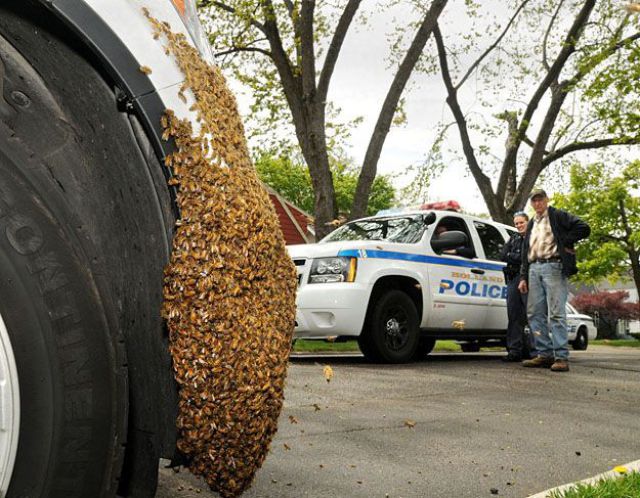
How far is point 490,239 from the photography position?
10.3m

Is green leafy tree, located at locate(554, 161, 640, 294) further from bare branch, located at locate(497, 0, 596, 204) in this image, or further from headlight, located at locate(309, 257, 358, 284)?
headlight, located at locate(309, 257, 358, 284)

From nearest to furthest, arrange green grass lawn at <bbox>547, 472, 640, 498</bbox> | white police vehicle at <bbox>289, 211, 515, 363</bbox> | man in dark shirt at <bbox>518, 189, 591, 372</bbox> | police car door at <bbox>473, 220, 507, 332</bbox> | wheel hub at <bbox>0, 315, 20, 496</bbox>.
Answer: wheel hub at <bbox>0, 315, 20, 496</bbox>, green grass lawn at <bbox>547, 472, 640, 498</bbox>, man in dark shirt at <bbox>518, 189, 591, 372</bbox>, white police vehicle at <bbox>289, 211, 515, 363</bbox>, police car door at <bbox>473, 220, 507, 332</bbox>

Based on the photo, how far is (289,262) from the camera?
192cm

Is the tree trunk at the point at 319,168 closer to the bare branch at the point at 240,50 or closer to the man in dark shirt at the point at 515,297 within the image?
the bare branch at the point at 240,50

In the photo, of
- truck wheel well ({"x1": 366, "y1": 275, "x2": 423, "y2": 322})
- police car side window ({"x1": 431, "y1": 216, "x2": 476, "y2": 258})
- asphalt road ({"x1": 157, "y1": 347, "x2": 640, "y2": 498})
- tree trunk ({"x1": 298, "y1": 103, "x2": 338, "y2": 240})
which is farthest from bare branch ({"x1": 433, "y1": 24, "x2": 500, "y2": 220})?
asphalt road ({"x1": 157, "y1": 347, "x2": 640, "y2": 498})

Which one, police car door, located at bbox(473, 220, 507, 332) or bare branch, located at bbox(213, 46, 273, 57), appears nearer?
police car door, located at bbox(473, 220, 507, 332)

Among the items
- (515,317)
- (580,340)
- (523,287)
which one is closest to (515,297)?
(515,317)

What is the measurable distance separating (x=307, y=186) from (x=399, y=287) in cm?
5275

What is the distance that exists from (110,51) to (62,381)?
29.3 inches

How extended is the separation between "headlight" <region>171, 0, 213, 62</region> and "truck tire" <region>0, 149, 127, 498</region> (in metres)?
0.58

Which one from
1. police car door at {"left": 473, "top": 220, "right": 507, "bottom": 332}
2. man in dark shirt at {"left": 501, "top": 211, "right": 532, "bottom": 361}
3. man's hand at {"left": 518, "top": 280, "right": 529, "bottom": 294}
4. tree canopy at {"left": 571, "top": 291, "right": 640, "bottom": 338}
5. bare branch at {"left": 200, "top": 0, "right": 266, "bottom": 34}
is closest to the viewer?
man's hand at {"left": 518, "top": 280, "right": 529, "bottom": 294}

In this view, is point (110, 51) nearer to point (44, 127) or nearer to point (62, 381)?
point (44, 127)

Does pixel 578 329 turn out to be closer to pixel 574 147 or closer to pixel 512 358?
pixel 574 147

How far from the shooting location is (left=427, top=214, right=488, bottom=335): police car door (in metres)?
9.12
